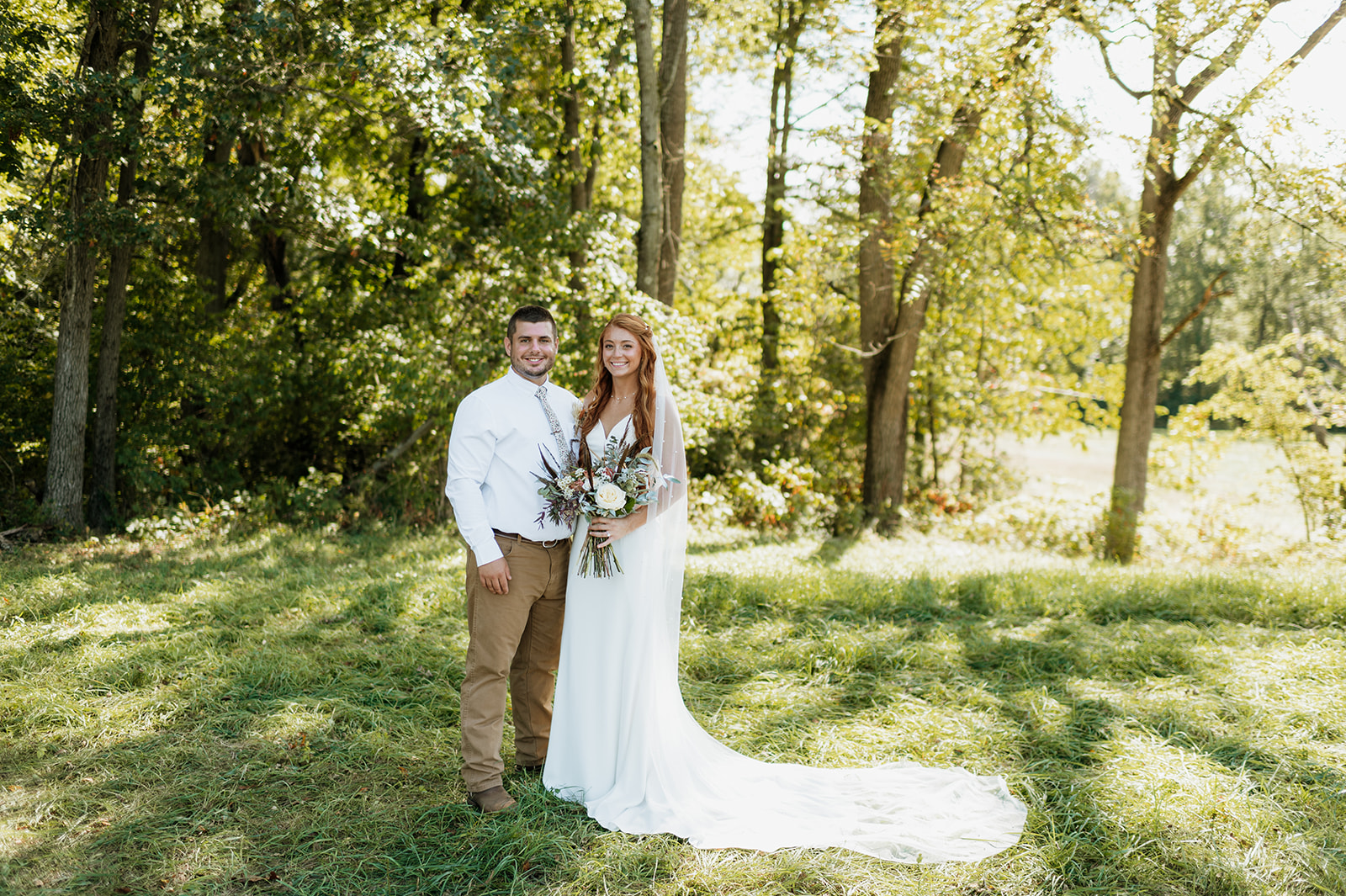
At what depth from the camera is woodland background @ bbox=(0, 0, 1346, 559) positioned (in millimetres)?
8438

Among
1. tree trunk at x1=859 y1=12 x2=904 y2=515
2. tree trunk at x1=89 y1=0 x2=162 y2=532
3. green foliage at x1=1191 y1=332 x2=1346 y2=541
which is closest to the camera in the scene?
tree trunk at x1=89 y1=0 x2=162 y2=532

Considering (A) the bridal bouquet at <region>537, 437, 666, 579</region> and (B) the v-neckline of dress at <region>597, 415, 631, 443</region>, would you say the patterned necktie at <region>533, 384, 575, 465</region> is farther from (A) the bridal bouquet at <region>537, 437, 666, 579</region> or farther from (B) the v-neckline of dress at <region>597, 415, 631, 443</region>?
(B) the v-neckline of dress at <region>597, 415, 631, 443</region>

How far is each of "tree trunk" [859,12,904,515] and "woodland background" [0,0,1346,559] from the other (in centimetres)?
6

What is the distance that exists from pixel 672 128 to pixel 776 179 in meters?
5.22

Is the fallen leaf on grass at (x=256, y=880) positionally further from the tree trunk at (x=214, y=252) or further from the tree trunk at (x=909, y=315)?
the tree trunk at (x=909, y=315)

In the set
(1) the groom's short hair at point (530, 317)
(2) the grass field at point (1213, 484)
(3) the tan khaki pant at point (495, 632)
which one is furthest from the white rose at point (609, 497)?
(2) the grass field at point (1213, 484)

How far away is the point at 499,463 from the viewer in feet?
12.2

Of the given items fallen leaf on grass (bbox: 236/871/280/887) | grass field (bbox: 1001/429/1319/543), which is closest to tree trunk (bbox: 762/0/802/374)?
grass field (bbox: 1001/429/1319/543)

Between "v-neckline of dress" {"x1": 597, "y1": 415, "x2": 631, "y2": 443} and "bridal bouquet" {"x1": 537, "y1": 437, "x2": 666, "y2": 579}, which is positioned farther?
"v-neckline of dress" {"x1": 597, "y1": 415, "x2": 631, "y2": 443}

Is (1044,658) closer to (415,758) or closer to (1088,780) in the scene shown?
(1088,780)

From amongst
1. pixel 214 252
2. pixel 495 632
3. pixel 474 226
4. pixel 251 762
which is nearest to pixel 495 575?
pixel 495 632

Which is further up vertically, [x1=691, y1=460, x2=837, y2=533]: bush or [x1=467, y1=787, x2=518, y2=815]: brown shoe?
[x1=691, y1=460, x2=837, y2=533]: bush

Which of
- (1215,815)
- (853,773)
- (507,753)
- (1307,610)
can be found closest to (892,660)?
(853,773)

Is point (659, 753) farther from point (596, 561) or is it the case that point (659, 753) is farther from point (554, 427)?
point (554, 427)
